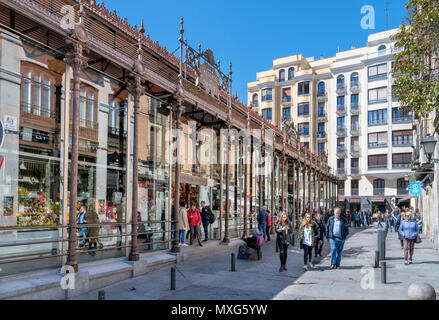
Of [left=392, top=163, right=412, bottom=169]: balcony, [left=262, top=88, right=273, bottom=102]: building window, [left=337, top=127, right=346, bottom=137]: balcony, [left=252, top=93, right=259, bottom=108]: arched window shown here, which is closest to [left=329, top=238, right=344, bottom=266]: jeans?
[left=392, top=163, right=412, bottom=169]: balcony

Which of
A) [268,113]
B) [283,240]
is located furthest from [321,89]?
[283,240]

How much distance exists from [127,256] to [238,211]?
354 inches

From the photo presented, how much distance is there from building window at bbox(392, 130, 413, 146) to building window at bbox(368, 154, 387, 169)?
2.37 metres

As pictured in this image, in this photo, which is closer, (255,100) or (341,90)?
(341,90)

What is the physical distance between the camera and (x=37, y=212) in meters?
8.27

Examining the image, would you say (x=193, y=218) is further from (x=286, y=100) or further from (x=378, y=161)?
(x=286, y=100)

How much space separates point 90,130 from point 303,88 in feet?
177

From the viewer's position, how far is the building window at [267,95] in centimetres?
6222

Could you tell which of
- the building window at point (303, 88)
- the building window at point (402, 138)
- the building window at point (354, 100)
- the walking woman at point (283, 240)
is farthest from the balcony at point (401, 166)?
the walking woman at point (283, 240)

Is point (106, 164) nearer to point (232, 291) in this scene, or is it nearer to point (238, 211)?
point (232, 291)

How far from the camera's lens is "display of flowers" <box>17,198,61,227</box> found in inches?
316

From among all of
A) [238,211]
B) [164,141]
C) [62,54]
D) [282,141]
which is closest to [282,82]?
[282,141]

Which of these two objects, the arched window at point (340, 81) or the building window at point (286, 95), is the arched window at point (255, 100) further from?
the arched window at point (340, 81)

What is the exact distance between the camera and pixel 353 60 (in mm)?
56250
